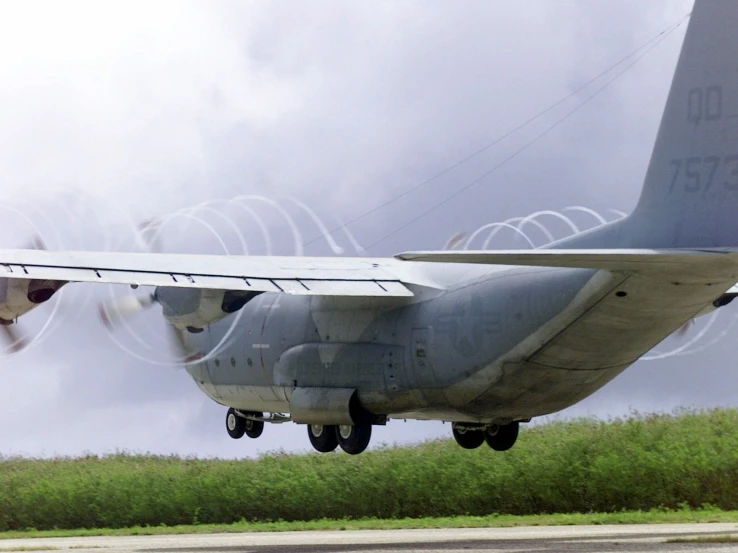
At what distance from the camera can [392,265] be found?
96.0 ft

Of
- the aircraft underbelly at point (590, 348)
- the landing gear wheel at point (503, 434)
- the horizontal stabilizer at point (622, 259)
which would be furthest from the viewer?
the landing gear wheel at point (503, 434)

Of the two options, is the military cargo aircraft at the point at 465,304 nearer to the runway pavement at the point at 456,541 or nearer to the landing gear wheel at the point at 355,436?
the landing gear wheel at the point at 355,436

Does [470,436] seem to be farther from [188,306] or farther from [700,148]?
[700,148]

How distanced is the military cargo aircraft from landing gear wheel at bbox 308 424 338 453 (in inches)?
2.2

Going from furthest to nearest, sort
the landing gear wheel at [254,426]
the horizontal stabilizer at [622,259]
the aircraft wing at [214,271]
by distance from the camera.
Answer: the landing gear wheel at [254,426], the aircraft wing at [214,271], the horizontal stabilizer at [622,259]

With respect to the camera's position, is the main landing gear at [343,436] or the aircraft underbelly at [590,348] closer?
the aircraft underbelly at [590,348]

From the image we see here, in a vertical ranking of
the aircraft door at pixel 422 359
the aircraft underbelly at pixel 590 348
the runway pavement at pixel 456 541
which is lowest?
the runway pavement at pixel 456 541

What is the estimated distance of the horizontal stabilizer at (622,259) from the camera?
65.1 ft

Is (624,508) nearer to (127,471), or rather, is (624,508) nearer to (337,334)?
(337,334)

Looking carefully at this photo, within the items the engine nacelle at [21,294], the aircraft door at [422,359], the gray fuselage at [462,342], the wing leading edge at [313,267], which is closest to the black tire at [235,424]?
the gray fuselage at [462,342]

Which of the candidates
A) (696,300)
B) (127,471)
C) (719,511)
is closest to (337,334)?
(696,300)

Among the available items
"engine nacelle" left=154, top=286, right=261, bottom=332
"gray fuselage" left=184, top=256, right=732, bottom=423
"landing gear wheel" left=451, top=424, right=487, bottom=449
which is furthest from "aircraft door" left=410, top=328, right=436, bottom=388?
"landing gear wheel" left=451, top=424, right=487, bottom=449

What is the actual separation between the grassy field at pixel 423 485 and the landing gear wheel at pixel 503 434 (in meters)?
3.89

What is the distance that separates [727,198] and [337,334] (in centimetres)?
1013
